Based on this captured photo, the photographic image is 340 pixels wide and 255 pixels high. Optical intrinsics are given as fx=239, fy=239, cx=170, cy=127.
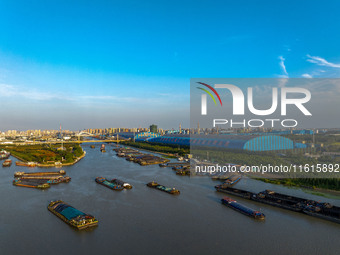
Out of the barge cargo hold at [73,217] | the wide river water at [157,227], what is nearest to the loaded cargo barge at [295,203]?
the wide river water at [157,227]

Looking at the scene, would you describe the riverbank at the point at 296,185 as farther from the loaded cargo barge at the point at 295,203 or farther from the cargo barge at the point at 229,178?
the loaded cargo barge at the point at 295,203

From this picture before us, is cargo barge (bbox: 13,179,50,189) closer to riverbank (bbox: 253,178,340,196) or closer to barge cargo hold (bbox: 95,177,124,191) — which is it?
barge cargo hold (bbox: 95,177,124,191)

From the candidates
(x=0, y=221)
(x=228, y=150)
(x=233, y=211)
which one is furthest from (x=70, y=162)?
(x=233, y=211)

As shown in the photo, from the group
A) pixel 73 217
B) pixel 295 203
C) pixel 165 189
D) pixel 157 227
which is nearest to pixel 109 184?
pixel 165 189

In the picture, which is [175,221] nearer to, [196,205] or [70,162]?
[196,205]

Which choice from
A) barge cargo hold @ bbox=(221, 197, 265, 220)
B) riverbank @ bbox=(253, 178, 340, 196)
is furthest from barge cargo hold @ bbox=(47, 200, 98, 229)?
riverbank @ bbox=(253, 178, 340, 196)

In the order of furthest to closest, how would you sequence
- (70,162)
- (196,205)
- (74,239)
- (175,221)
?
(70,162)
(196,205)
(175,221)
(74,239)

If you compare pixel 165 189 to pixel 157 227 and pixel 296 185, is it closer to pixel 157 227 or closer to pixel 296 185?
pixel 157 227
